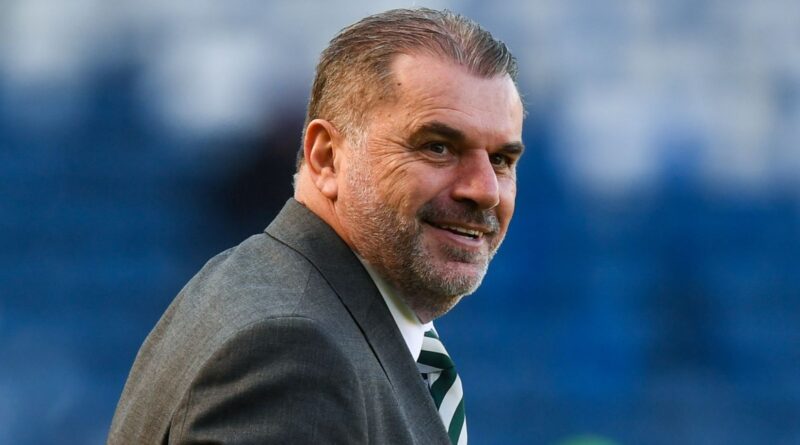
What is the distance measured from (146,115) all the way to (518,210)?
140 centimetres

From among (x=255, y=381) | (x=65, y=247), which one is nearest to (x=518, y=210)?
(x=65, y=247)

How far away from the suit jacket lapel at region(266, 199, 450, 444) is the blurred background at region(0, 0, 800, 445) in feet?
9.01

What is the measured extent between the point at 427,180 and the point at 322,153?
0.51 feet

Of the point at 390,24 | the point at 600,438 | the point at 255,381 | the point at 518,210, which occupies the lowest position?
the point at 600,438

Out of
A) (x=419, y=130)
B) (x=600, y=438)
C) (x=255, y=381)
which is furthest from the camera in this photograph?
(x=600, y=438)

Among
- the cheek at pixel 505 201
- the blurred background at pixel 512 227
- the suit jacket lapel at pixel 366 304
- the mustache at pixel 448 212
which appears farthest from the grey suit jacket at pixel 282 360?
the blurred background at pixel 512 227

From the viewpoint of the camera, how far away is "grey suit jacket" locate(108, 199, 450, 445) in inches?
43.4

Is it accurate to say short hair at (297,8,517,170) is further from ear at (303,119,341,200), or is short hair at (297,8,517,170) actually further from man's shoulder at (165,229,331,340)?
man's shoulder at (165,229,331,340)

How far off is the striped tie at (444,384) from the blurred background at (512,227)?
8.65ft

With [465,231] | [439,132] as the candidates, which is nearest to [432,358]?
[465,231]

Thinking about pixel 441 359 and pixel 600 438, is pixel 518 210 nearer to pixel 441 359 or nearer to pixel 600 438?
pixel 600 438

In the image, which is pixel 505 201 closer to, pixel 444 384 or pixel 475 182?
pixel 475 182

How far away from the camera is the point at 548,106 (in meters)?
4.24

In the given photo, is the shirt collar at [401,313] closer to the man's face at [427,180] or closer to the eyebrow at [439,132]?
the man's face at [427,180]
